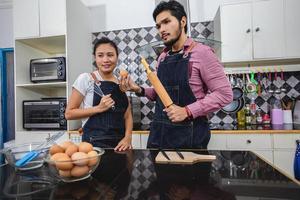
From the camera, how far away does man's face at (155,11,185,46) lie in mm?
1096

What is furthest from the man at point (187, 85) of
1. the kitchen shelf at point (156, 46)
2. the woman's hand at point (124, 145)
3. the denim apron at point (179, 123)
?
the kitchen shelf at point (156, 46)

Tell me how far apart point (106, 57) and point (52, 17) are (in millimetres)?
1157

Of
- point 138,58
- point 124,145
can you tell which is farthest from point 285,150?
point 138,58

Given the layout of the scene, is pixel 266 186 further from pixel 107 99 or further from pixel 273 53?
pixel 273 53

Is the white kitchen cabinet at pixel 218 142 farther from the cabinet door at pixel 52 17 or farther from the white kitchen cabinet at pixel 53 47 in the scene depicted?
the cabinet door at pixel 52 17

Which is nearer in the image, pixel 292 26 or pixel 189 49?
pixel 189 49

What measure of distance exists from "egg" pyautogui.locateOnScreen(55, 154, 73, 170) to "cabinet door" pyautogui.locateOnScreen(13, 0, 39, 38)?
1.93 meters

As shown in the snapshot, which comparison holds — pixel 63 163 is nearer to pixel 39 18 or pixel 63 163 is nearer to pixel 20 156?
pixel 20 156

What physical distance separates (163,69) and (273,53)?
1.30 meters

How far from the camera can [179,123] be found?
1091 millimetres

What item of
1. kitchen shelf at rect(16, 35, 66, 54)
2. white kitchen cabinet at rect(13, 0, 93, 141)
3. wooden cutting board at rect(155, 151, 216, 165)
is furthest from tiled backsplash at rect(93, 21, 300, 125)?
wooden cutting board at rect(155, 151, 216, 165)

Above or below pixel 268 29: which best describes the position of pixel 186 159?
below

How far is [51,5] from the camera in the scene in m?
2.09

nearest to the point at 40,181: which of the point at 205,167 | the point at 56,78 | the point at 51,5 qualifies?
the point at 205,167
